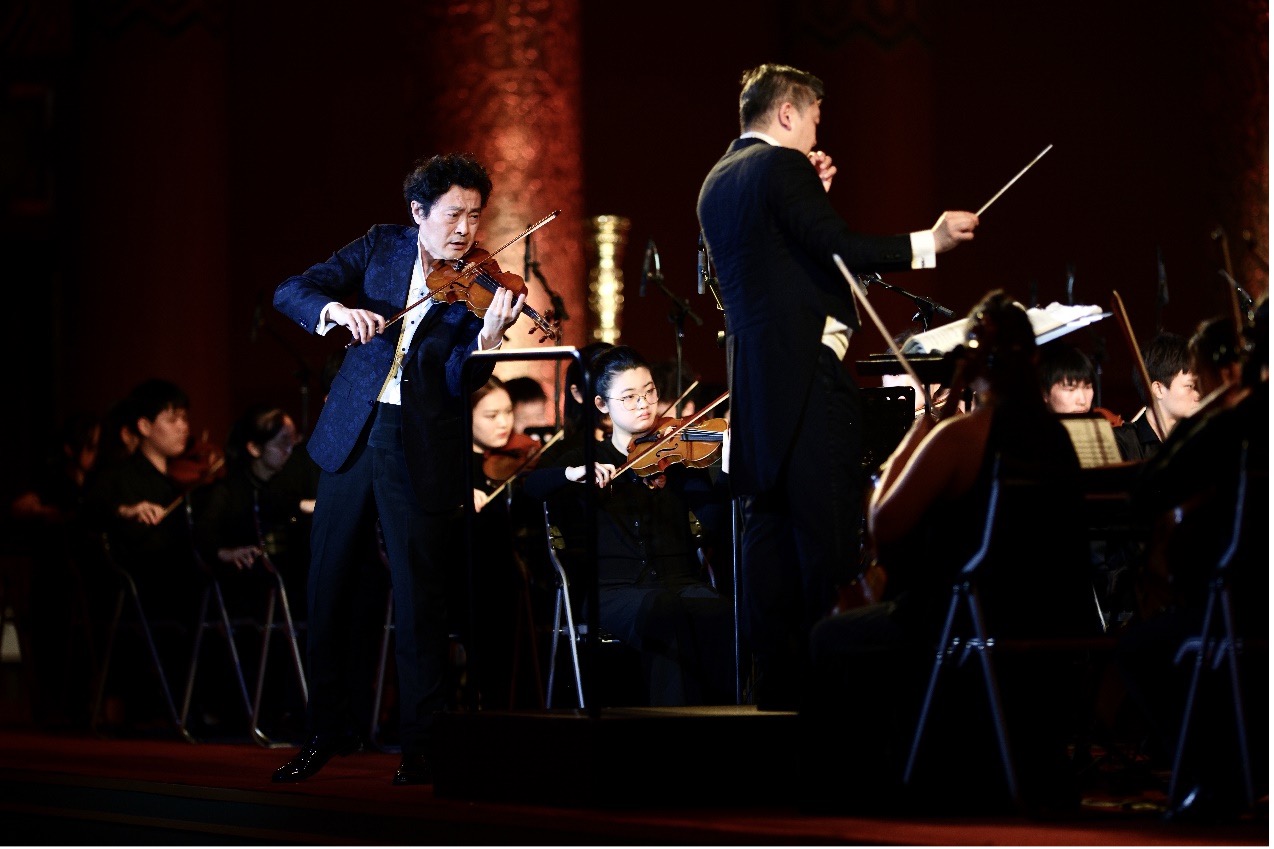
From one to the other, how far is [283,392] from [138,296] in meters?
1.00

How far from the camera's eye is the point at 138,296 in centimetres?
859

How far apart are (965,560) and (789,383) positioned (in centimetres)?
51

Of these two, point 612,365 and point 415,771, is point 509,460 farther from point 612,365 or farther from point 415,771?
point 415,771

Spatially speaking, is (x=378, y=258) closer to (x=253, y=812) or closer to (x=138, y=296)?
(x=253, y=812)

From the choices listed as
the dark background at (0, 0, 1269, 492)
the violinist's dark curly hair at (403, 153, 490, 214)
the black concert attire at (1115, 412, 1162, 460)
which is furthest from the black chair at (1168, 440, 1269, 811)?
the dark background at (0, 0, 1269, 492)

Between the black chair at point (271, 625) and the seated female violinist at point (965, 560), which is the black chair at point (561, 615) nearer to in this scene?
the black chair at point (271, 625)

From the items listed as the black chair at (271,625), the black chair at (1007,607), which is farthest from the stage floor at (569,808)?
the black chair at (271,625)

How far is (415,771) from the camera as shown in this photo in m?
4.19

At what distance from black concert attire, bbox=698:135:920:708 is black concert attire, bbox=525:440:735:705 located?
3.14 ft

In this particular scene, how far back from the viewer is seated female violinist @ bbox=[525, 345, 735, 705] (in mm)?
4734

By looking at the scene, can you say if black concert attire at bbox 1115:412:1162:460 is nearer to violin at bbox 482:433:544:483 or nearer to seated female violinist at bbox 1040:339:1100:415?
seated female violinist at bbox 1040:339:1100:415

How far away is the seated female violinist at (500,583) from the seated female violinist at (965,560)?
1997 millimetres

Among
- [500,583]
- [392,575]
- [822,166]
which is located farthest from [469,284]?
[500,583]

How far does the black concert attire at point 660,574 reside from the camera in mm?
4730
